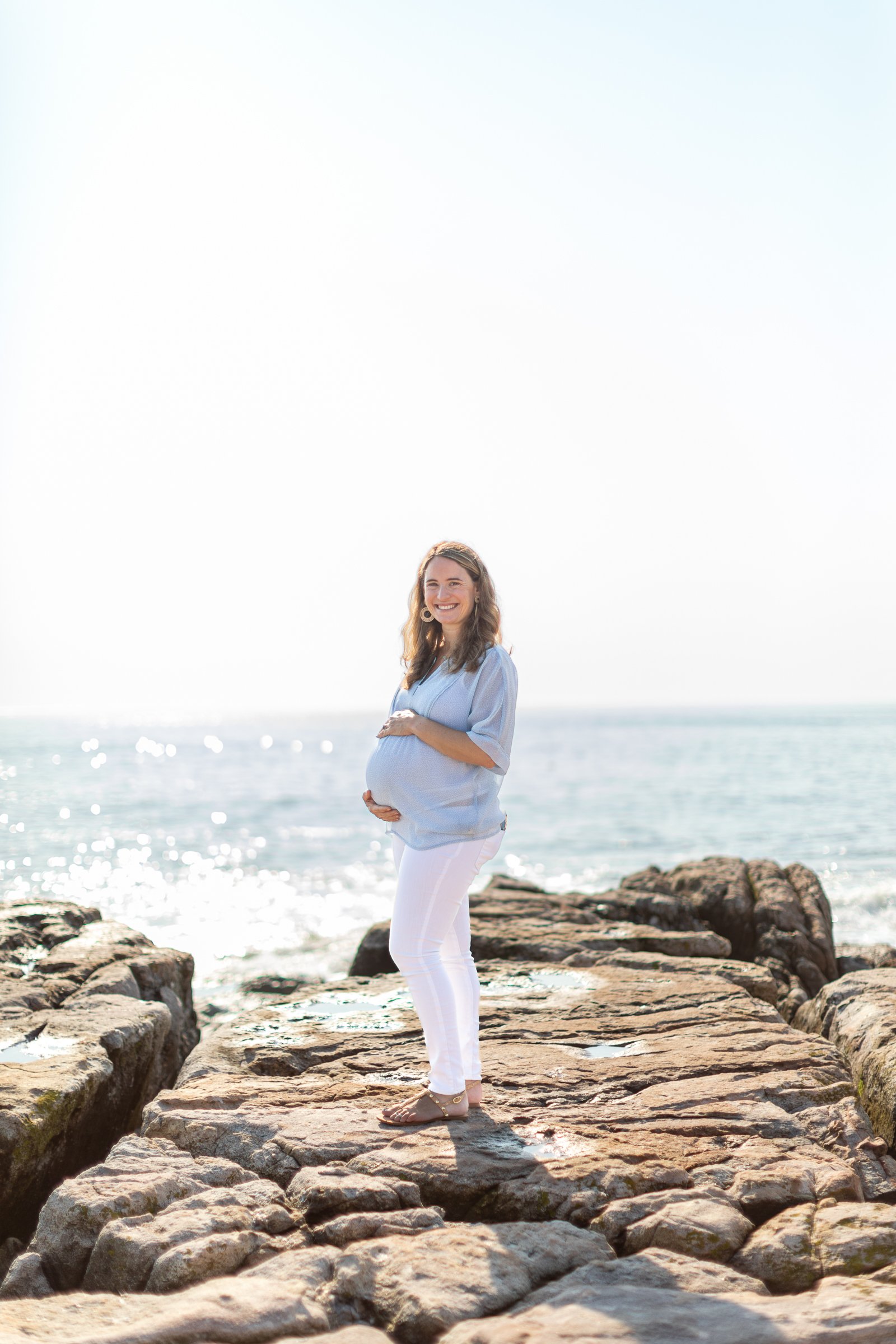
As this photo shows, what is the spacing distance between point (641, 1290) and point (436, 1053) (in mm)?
1373

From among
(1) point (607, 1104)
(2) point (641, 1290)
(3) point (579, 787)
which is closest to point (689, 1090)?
(1) point (607, 1104)

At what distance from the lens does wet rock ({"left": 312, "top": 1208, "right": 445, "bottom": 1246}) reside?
3.35 meters

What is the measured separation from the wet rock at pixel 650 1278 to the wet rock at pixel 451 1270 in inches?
2.9

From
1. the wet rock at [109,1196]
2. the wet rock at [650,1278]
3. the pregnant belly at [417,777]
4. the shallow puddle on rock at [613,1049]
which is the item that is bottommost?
the shallow puddle on rock at [613,1049]

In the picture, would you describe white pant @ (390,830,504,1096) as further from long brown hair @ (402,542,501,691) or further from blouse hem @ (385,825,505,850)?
long brown hair @ (402,542,501,691)

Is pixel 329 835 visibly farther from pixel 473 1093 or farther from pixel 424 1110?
pixel 424 1110

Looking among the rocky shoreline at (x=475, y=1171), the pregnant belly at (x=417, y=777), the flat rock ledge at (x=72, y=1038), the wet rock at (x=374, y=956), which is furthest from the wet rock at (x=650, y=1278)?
the wet rock at (x=374, y=956)

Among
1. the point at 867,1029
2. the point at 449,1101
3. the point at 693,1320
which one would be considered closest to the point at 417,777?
the point at 449,1101

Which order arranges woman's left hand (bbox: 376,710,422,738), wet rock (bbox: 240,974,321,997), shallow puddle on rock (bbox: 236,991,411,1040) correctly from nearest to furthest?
woman's left hand (bbox: 376,710,422,738)
shallow puddle on rock (bbox: 236,991,411,1040)
wet rock (bbox: 240,974,321,997)

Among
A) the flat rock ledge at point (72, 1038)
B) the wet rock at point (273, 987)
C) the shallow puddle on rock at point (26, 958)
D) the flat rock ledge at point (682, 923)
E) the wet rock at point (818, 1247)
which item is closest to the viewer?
the wet rock at point (818, 1247)

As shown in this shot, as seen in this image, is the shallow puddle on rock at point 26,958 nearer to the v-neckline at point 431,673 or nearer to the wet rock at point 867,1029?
the v-neckline at point 431,673

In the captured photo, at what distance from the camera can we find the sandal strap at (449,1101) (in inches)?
166

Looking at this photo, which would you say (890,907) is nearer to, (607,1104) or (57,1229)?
(607,1104)

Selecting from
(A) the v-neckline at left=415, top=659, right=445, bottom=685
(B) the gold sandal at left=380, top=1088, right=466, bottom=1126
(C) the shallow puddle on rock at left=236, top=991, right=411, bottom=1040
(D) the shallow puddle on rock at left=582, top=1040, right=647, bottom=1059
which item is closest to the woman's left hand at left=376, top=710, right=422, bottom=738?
(A) the v-neckline at left=415, top=659, right=445, bottom=685
